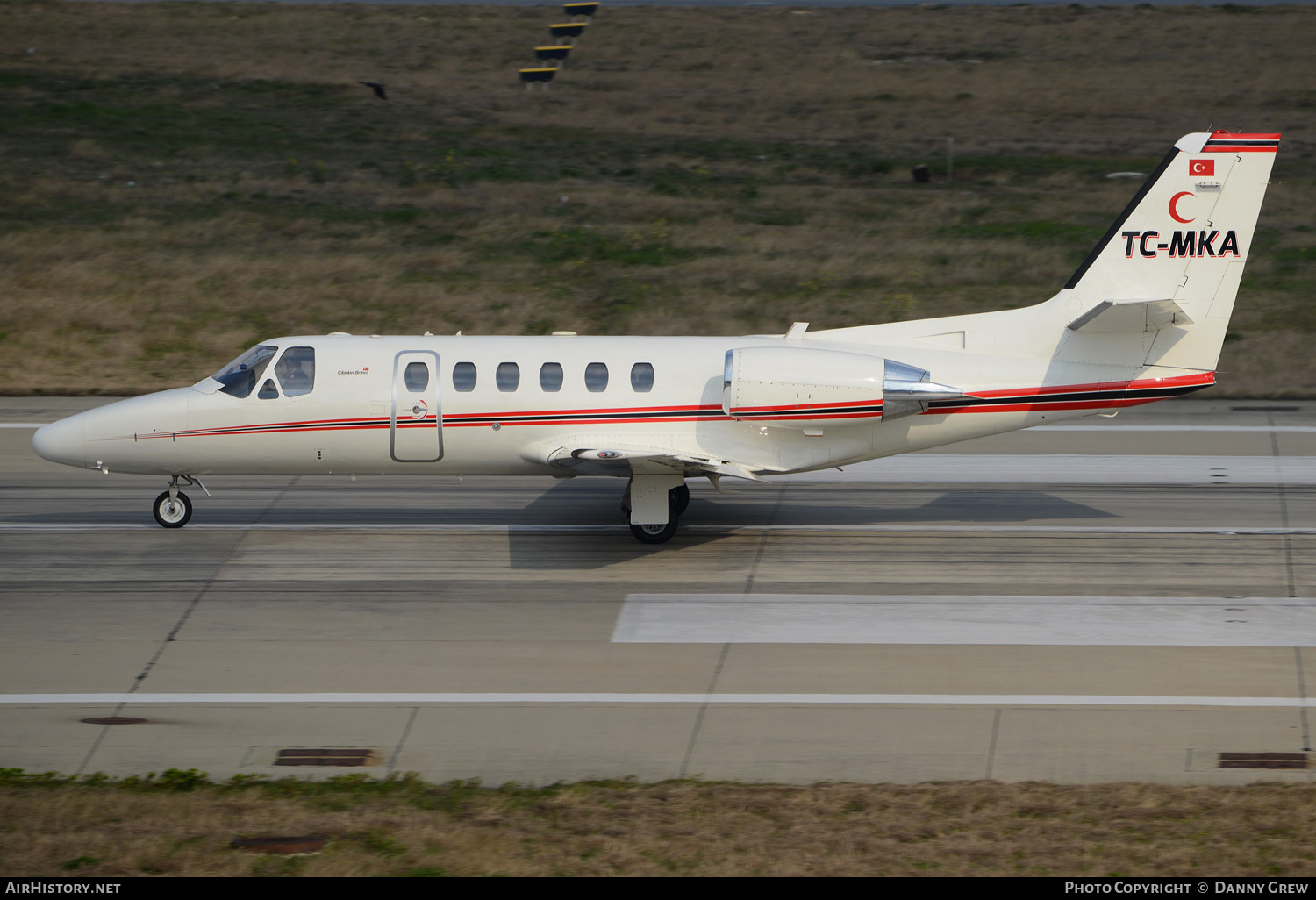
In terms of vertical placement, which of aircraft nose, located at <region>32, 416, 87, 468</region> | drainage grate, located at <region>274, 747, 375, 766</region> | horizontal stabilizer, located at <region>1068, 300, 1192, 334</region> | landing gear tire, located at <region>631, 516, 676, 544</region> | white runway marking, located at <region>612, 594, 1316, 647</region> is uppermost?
horizontal stabilizer, located at <region>1068, 300, 1192, 334</region>

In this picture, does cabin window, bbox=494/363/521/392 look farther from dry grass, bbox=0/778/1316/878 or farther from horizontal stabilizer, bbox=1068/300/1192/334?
dry grass, bbox=0/778/1316/878

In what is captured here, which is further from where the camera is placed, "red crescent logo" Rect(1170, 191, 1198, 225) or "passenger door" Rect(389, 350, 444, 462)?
"passenger door" Rect(389, 350, 444, 462)

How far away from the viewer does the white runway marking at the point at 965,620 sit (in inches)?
603

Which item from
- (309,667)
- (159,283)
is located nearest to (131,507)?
(309,667)

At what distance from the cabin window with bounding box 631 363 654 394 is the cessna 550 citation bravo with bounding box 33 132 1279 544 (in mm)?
24

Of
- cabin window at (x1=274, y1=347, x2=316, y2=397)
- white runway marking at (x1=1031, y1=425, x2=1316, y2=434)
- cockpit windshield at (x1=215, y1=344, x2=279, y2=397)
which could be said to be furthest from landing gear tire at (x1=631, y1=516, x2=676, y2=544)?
white runway marking at (x1=1031, y1=425, x2=1316, y2=434)

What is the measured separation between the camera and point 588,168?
45.9 metres

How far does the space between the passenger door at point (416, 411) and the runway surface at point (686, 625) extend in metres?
1.40

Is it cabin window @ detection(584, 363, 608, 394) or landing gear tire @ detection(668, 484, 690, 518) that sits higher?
cabin window @ detection(584, 363, 608, 394)

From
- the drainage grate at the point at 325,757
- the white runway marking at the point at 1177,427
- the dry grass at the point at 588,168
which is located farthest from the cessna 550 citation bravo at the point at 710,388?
the dry grass at the point at 588,168

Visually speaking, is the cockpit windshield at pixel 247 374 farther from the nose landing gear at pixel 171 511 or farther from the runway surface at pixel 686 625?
the runway surface at pixel 686 625

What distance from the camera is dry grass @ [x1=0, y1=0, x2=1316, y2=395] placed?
34.2m

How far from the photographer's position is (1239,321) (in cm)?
3247
